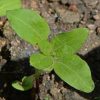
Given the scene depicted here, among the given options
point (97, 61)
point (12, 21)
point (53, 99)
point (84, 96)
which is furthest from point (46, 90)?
point (12, 21)

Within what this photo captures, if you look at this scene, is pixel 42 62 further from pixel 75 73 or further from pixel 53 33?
pixel 53 33

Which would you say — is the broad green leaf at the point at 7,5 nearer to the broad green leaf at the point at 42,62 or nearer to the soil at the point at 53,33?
the soil at the point at 53,33

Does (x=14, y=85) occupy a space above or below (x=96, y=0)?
below

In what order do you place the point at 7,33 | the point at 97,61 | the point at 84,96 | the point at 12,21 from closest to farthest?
the point at 12,21 < the point at 84,96 < the point at 97,61 < the point at 7,33

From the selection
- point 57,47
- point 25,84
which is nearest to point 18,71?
point 25,84

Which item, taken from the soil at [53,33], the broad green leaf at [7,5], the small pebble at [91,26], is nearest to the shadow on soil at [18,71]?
the soil at [53,33]

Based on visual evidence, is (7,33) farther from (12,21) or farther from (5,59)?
(12,21)
